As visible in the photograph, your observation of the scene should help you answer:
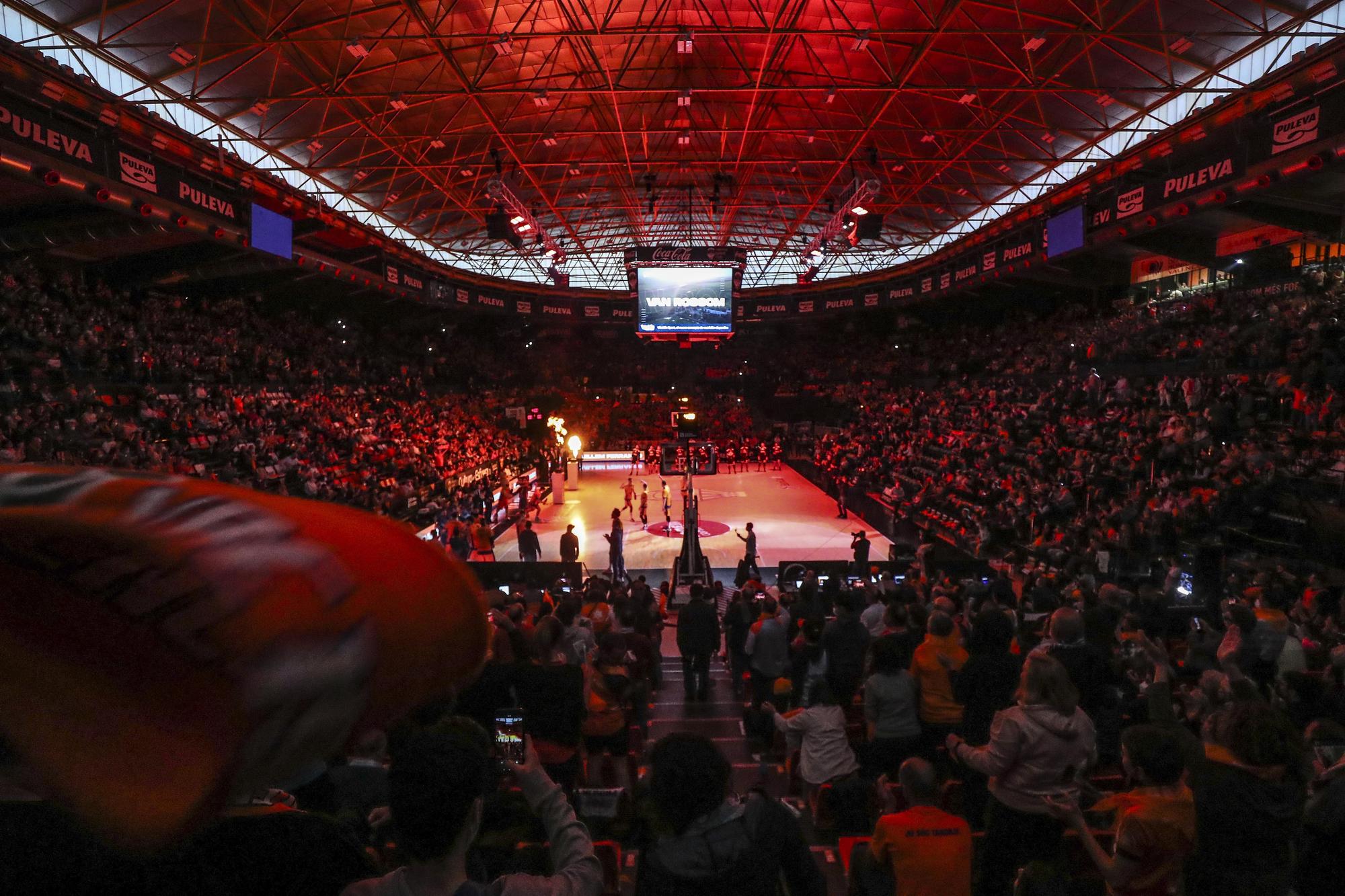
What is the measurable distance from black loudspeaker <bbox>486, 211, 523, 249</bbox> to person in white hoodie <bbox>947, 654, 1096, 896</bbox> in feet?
56.6

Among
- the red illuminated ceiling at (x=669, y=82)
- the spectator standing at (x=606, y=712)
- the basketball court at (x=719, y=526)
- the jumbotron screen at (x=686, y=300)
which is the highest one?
the red illuminated ceiling at (x=669, y=82)

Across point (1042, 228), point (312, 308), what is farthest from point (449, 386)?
point (1042, 228)

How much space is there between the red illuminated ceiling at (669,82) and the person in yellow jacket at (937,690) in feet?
37.9

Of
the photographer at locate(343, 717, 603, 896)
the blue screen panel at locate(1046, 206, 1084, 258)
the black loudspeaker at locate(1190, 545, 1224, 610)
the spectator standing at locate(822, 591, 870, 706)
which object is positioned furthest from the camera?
the blue screen panel at locate(1046, 206, 1084, 258)

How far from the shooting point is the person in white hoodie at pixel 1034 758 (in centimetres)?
298

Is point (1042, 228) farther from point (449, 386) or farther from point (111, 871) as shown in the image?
point (449, 386)

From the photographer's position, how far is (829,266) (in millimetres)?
38438

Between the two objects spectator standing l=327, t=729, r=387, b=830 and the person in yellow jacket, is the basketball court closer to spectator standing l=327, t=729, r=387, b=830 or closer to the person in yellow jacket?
the person in yellow jacket

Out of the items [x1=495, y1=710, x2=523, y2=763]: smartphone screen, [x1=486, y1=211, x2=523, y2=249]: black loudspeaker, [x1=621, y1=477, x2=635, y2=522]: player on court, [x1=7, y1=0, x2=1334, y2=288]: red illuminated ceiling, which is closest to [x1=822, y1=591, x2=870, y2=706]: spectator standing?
[x1=495, y1=710, x2=523, y2=763]: smartphone screen

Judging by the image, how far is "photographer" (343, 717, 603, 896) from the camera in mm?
1560

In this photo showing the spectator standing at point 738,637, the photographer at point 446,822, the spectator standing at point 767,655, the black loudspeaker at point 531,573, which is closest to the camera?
the photographer at point 446,822

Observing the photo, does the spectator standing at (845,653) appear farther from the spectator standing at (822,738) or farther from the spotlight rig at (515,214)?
the spotlight rig at (515,214)

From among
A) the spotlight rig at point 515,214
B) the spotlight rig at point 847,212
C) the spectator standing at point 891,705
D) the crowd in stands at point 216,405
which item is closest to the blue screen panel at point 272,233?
the crowd in stands at point 216,405

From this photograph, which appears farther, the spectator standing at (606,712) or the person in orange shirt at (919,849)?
the spectator standing at (606,712)
